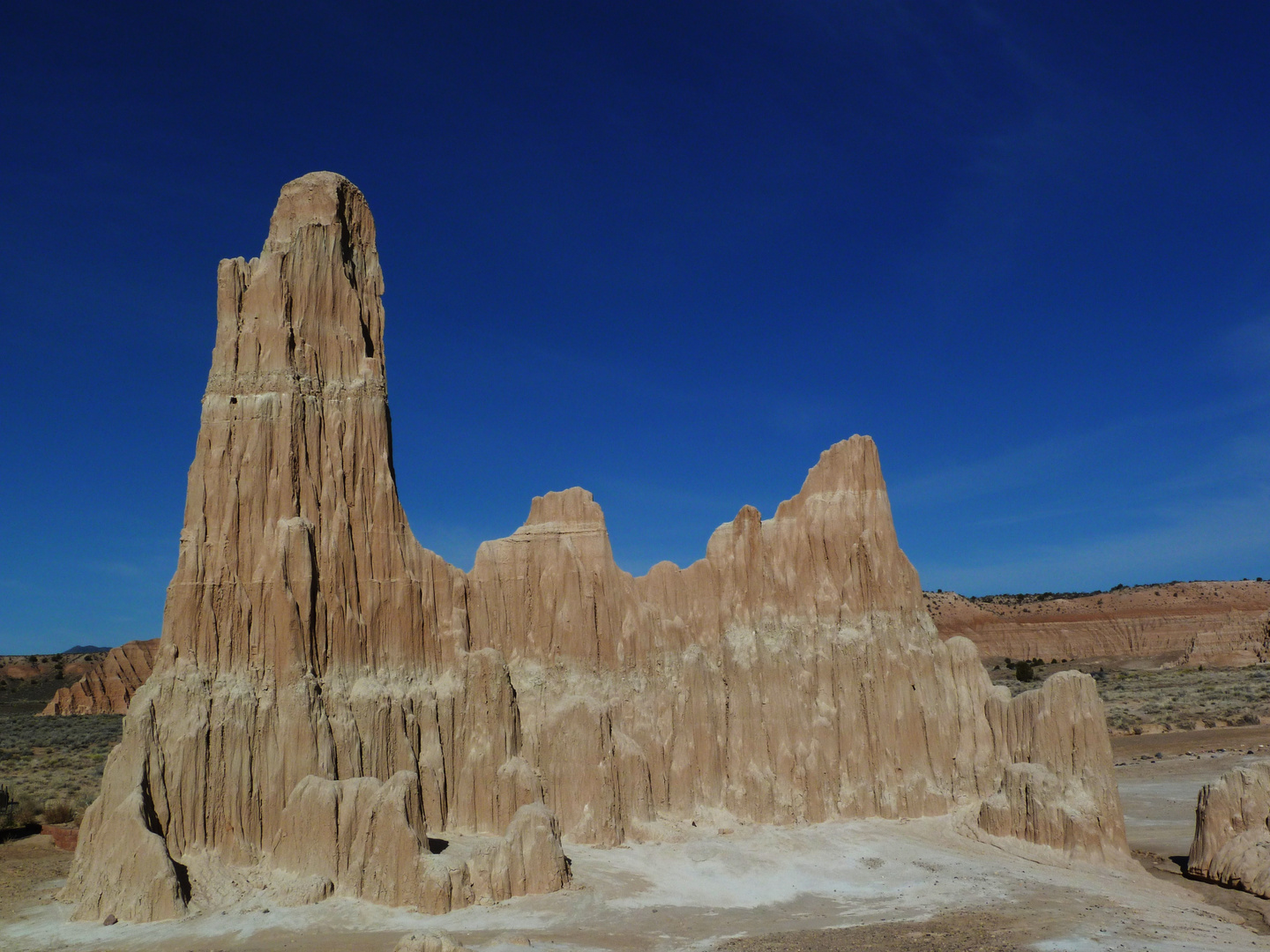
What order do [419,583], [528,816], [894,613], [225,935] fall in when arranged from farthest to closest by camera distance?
[894,613] → [419,583] → [528,816] → [225,935]

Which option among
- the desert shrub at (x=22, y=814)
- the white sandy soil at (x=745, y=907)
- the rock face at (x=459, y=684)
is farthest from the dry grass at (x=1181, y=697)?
the desert shrub at (x=22, y=814)

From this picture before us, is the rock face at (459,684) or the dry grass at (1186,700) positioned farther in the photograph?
the dry grass at (1186,700)

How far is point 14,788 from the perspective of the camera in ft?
121

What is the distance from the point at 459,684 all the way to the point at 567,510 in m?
7.10

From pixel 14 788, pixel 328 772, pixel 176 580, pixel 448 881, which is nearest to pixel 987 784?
pixel 448 881

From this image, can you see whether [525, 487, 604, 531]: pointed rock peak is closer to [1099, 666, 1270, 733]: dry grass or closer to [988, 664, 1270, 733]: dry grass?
[988, 664, 1270, 733]: dry grass

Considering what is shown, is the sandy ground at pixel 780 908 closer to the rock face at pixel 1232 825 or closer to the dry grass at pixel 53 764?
the rock face at pixel 1232 825

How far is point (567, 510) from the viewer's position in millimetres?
33219

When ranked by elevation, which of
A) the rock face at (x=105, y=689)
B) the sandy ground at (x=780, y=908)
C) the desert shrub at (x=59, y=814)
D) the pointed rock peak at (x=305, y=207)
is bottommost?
the sandy ground at (x=780, y=908)

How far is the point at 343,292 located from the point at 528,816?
57.0ft

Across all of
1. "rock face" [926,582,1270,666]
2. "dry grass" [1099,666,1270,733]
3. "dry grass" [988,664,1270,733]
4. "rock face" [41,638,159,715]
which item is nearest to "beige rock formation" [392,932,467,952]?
"dry grass" [988,664,1270,733]

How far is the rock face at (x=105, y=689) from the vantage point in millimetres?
68500

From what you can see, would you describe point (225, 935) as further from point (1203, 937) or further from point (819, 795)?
point (1203, 937)

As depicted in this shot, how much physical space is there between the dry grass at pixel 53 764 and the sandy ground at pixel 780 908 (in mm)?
2832
